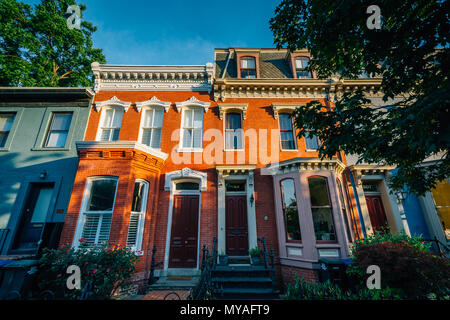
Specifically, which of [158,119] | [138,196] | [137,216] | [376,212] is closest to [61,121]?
[158,119]

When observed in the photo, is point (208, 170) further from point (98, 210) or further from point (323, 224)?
point (323, 224)

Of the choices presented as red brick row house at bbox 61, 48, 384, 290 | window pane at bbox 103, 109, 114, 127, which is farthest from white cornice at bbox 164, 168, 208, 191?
window pane at bbox 103, 109, 114, 127

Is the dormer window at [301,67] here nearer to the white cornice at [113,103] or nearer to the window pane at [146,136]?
the window pane at [146,136]

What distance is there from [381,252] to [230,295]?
4.34 meters

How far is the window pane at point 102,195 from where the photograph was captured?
264 inches

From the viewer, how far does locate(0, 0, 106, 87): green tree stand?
1129 cm

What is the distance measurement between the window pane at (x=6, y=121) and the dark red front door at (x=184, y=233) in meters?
9.54

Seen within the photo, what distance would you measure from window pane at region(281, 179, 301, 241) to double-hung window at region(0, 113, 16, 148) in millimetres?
13803

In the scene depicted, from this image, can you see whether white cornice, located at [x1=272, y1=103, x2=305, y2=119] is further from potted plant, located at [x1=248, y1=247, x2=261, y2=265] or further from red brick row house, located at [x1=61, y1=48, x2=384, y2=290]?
potted plant, located at [x1=248, y1=247, x2=261, y2=265]

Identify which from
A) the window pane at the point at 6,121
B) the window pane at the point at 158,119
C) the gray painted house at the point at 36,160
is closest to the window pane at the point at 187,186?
the window pane at the point at 158,119

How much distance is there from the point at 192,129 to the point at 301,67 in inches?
293

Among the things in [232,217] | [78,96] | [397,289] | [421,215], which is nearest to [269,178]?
[232,217]

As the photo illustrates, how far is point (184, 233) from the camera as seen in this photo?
311 inches

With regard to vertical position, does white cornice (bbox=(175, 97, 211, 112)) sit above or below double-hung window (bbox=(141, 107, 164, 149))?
above
